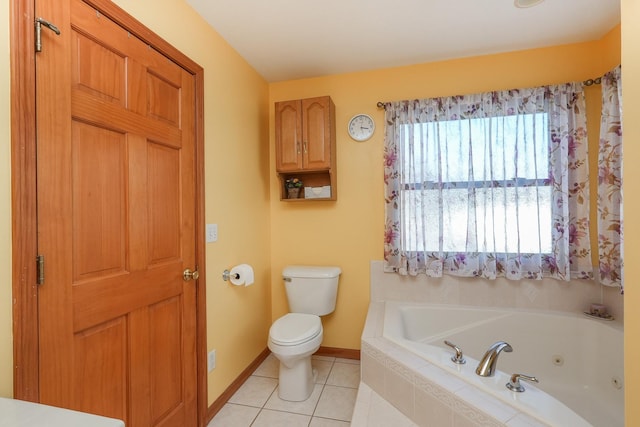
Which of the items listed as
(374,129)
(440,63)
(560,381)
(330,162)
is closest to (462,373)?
(560,381)

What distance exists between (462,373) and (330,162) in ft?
5.30

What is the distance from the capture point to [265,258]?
258 centimetres

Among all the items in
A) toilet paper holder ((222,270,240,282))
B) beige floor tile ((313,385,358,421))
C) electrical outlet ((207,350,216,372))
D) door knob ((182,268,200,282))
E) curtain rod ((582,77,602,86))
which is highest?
curtain rod ((582,77,602,86))

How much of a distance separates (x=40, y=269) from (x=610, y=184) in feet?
9.51

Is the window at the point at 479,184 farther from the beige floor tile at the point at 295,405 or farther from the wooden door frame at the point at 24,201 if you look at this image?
the wooden door frame at the point at 24,201

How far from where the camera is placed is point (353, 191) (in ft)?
8.24

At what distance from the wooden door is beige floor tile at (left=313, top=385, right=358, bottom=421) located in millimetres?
758

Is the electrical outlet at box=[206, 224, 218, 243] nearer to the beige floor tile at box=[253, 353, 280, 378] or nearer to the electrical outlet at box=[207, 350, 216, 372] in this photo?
the electrical outlet at box=[207, 350, 216, 372]

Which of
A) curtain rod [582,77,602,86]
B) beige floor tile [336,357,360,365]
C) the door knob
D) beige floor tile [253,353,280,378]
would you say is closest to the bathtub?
beige floor tile [336,357,360,365]

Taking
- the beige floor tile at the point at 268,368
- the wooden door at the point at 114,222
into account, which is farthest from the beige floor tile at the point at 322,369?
the wooden door at the point at 114,222

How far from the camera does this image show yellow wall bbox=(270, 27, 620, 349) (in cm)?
229

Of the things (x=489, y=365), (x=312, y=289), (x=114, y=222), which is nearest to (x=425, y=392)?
(x=489, y=365)

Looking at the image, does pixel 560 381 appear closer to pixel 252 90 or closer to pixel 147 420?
pixel 147 420

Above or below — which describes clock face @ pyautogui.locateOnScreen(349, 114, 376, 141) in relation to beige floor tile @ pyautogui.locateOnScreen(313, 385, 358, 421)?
above
